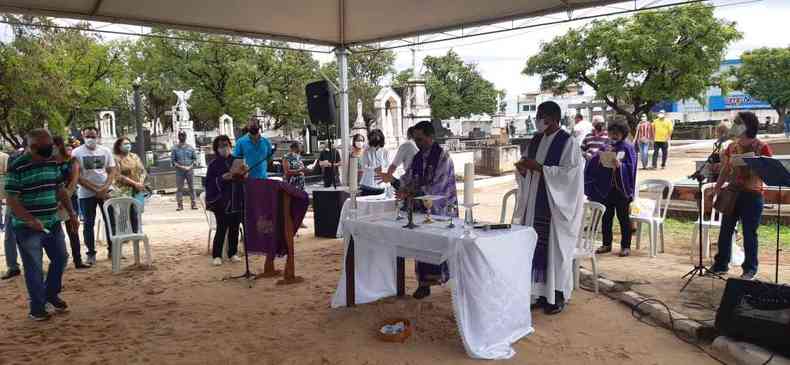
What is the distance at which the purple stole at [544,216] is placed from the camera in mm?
4281

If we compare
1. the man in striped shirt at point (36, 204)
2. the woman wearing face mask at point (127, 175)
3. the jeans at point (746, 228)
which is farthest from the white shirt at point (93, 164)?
the jeans at point (746, 228)

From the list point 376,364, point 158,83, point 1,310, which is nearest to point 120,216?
point 1,310

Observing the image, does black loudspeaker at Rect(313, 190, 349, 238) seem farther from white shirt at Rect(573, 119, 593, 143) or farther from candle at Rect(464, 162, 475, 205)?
white shirt at Rect(573, 119, 593, 143)

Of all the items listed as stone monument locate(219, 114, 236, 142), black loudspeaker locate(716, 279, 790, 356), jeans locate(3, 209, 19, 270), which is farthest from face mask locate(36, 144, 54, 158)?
stone monument locate(219, 114, 236, 142)

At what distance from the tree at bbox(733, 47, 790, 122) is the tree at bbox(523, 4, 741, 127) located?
86.5ft

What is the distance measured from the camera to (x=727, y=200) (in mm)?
5020

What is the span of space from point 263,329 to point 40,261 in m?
2.04

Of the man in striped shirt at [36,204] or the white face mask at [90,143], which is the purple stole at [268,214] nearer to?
the man in striped shirt at [36,204]

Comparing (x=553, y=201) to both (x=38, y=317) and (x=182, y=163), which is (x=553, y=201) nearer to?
(x=38, y=317)

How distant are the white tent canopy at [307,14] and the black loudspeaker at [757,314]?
3.89m

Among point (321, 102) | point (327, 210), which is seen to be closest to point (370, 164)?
point (327, 210)

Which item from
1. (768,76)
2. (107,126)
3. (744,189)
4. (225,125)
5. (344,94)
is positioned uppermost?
(768,76)

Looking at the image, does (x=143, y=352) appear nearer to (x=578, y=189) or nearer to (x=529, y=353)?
(x=529, y=353)

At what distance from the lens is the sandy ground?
374 centimetres
